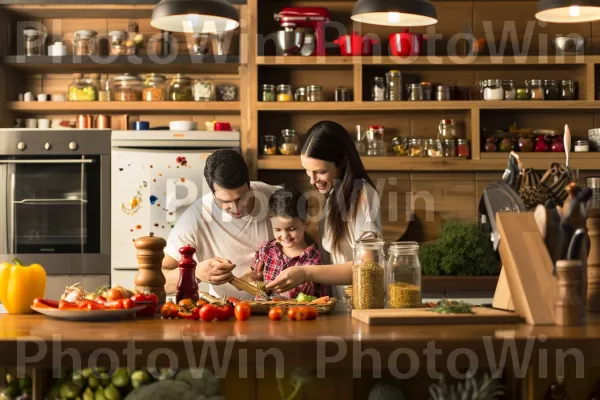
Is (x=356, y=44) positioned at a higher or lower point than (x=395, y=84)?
higher

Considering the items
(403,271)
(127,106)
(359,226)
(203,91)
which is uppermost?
(203,91)

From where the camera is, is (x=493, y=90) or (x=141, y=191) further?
(x=493, y=90)

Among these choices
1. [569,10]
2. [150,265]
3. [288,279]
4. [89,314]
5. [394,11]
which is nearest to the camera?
[89,314]

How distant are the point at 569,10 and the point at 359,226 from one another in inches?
60.9

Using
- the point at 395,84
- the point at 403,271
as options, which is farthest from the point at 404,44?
the point at 403,271

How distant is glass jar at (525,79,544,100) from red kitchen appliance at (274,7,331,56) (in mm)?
1337

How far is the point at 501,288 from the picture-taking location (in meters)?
2.34

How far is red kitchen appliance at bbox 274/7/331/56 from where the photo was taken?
208 inches

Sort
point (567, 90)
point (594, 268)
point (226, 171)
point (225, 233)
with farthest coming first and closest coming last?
1. point (567, 90)
2. point (225, 233)
3. point (226, 171)
4. point (594, 268)

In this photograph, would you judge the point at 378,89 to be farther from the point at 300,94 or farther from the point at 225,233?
the point at 225,233

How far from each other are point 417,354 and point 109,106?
401cm

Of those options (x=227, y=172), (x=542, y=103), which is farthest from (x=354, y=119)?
(x=227, y=172)

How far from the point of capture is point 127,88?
5418 millimetres

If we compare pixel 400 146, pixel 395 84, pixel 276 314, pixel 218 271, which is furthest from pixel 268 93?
pixel 276 314
